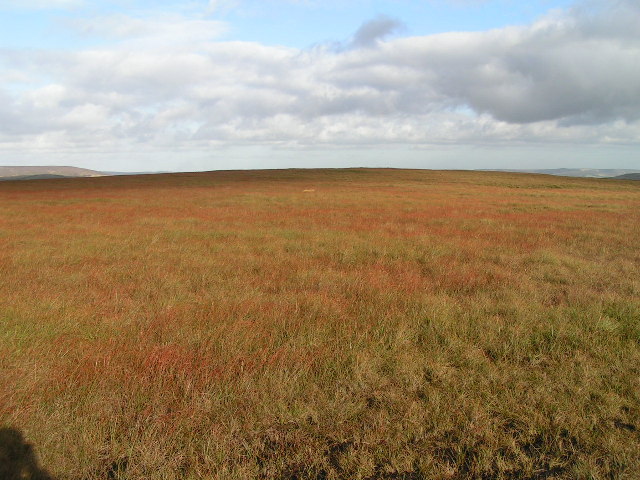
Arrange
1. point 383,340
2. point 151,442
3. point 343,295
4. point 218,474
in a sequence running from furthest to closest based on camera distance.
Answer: point 343,295 < point 383,340 < point 151,442 < point 218,474

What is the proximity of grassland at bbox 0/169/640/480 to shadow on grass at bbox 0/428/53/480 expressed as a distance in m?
0.08

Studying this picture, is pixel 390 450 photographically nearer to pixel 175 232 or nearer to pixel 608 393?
pixel 608 393

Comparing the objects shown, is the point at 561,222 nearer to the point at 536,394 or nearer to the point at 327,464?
the point at 536,394

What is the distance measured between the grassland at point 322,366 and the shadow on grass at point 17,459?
8cm

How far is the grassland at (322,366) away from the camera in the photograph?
10.8 feet

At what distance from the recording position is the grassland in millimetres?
3277

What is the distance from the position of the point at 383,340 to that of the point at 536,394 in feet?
6.29

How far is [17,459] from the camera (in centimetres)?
316

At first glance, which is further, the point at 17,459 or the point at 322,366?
the point at 322,366

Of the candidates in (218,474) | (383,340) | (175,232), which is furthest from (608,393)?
(175,232)

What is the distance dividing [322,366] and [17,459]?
2973 millimetres

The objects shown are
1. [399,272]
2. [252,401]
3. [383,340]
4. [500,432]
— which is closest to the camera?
[500,432]

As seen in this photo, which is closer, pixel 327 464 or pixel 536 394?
pixel 327 464

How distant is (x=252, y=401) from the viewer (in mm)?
3965
